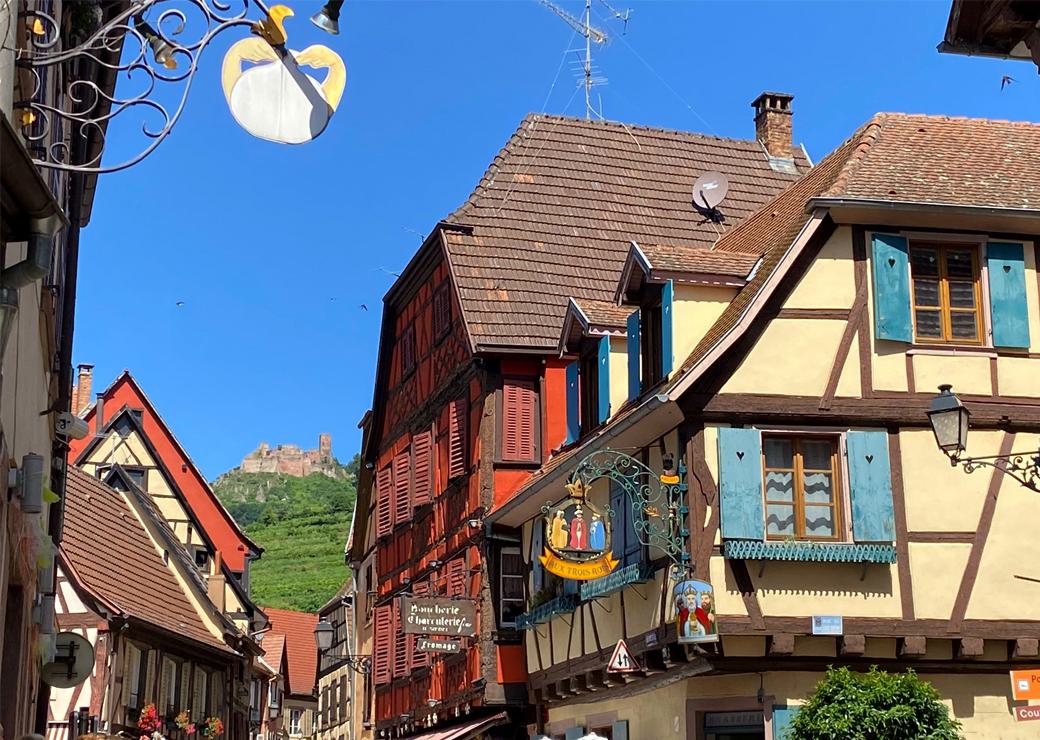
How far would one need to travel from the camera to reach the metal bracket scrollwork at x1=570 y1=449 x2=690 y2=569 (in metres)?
14.8

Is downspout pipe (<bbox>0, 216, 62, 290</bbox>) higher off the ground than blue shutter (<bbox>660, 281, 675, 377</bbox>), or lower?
lower

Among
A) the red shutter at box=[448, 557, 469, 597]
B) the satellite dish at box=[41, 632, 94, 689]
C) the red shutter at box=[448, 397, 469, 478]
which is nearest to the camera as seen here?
the satellite dish at box=[41, 632, 94, 689]

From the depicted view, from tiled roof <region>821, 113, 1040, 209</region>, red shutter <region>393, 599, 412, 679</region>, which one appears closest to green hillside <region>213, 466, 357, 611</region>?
red shutter <region>393, 599, 412, 679</region>

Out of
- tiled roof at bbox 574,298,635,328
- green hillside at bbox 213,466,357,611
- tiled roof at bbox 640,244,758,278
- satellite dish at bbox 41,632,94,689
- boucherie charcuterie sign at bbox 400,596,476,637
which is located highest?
green hillside at bbox 213,466,357,611

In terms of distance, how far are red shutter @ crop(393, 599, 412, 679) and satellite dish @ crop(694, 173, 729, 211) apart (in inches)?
342

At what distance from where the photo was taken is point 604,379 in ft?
60.9

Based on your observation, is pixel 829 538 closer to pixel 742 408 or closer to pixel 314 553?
pixel 742 408

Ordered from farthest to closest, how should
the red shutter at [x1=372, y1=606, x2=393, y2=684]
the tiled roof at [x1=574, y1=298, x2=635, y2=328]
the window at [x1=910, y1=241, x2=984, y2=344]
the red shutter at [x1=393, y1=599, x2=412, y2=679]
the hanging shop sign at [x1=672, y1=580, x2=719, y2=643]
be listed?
the red shutter at [x1=372, y1=606, x2=393, y2=684] → the red shutter at [x1=393, y1=599, x2=412, y2=679] → the tiled roof at [x1=574, y1=298, x2=635, y2=328] → the window at [x1=910, y1=241, x2=984, y2=344] → the hanging shop sign at [x1=672, y1=580, x2=719, y2=643]

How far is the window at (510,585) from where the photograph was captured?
21250mm

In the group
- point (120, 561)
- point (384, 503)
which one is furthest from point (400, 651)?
point (120, 561)

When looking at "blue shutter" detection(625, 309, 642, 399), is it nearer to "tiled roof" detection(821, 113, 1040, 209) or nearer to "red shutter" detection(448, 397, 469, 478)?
"tiled roof" detection(821, 113, 1040, 209)

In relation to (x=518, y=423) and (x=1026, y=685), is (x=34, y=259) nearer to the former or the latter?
(x=1026, y=685)

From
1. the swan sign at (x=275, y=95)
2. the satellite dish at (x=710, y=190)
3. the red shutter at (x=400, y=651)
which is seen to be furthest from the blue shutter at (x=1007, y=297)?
the red shutter at (x=400, y=651)

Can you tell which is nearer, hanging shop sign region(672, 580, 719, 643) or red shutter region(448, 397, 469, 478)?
hanging shop sign region(672, 580, 719, 643)
